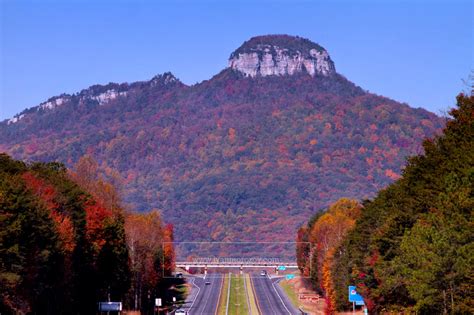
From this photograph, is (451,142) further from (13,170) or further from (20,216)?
(13,170)

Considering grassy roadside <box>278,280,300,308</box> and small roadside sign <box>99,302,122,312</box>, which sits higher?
small roadside sign <box>99,302,122,312</box>

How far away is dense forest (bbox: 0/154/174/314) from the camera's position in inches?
2785

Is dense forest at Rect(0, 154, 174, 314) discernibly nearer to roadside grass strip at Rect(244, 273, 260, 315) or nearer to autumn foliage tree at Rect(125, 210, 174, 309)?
autumn foliage tree at Rect(125, 210, 174, 309)

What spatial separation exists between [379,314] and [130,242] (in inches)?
1698

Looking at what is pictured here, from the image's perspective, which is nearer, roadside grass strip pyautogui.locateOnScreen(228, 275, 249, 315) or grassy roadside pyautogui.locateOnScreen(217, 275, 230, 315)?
roadside grass strip pyautogui.locateOnScreen(228, 275, 249, 315)

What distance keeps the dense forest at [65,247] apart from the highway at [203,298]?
6.41 m

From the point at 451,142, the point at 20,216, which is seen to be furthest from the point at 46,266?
the point at 451,142

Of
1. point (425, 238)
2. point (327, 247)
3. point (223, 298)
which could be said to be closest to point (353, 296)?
point (425, 238)

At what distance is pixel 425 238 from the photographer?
211 feet

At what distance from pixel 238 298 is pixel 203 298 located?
5.29m

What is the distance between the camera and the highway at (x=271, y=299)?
131625 millimetres

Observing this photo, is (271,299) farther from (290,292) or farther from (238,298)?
(290,292)

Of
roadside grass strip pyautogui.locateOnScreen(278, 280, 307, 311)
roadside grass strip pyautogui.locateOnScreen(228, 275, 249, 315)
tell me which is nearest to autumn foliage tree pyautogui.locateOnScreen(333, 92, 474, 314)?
roadside grass strip pyautogui.locateOnScreen(228, 275, 249, 315)

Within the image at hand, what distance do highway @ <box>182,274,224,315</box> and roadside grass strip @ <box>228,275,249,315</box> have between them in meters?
2.20
